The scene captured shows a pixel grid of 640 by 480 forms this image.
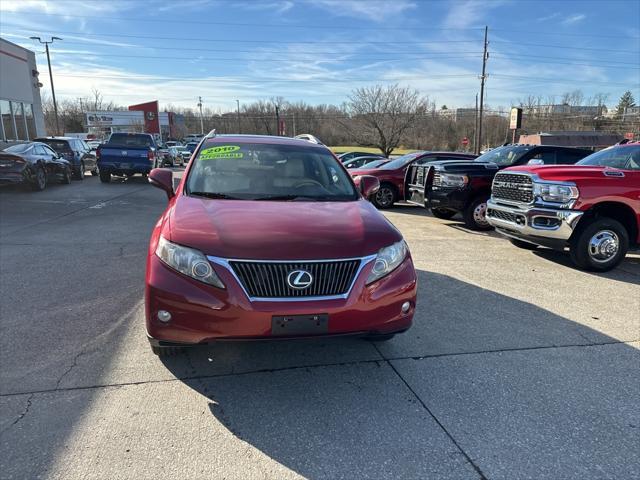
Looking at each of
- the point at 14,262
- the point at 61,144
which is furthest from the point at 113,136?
the point at 14,262

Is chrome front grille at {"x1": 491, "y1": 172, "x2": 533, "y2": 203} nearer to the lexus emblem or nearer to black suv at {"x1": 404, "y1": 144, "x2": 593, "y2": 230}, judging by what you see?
black suv at {"x1": 404, "y1": 144, "x2": 593, "y2": 230}

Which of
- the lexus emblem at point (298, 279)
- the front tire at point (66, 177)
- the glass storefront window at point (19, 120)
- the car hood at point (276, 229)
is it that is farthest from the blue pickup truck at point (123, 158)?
the lexus emblem at point (298, 279)

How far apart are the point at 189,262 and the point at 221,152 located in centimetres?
→ 193

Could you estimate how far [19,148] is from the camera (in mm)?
14008

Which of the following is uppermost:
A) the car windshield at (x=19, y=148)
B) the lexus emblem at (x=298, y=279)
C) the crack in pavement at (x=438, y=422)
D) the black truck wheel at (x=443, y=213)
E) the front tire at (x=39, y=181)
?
the car windshield at (x=19, y=148)

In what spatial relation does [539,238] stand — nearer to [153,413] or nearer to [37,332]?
[153,413]

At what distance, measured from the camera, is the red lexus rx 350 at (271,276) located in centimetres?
276

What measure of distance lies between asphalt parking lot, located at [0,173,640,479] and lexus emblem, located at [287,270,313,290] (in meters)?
0.82

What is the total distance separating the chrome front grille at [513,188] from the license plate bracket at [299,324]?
4.94 metres

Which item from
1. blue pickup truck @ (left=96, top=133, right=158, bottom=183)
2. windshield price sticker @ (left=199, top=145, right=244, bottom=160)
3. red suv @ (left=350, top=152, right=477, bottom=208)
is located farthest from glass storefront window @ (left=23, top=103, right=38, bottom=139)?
windshield price sticker @ (left=199, top=145, right=244, bottom=160)

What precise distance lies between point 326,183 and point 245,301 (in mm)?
1928

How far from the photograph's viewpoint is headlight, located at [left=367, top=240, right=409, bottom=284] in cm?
302

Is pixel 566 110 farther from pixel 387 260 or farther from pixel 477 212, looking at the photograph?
pixel 387 260

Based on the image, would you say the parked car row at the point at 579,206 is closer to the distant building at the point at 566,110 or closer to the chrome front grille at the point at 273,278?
the chrome front grille at the point at 273,278
